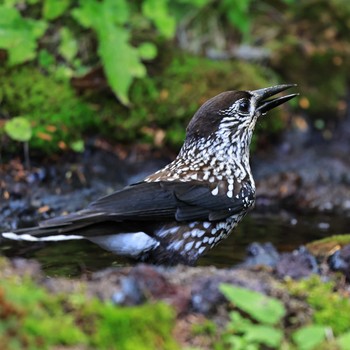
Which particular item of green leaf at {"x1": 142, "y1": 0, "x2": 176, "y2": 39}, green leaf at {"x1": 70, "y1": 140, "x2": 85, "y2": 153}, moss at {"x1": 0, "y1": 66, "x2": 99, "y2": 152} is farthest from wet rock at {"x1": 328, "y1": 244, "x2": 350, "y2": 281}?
green leaf at {"x1": 142, "y1": 0, "x2": 176, "y2": 39}

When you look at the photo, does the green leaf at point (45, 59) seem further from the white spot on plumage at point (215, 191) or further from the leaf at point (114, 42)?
the white spot on plumage at point (215, 191)

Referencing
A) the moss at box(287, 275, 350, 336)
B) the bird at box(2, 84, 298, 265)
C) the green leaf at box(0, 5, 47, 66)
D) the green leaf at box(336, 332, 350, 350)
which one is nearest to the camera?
the green leaf at box(336, 332, 350, 350)

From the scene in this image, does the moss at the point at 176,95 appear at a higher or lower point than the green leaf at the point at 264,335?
higher

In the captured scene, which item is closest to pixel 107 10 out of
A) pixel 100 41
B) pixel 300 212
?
pixel 100 41

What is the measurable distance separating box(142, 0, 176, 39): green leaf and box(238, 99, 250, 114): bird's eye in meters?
2.25

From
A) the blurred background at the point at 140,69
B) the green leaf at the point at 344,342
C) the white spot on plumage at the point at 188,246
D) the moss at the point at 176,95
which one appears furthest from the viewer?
the moss at the point at 176,95

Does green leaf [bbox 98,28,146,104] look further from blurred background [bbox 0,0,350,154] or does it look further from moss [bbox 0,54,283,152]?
moss [bbox 0,54,283,152]

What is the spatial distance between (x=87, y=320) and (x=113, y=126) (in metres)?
4.97

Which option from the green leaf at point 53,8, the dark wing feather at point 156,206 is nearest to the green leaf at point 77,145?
the green leaf at point 53,8

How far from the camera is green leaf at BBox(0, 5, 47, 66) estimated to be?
7324 mm

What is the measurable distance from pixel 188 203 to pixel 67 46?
10.9ft

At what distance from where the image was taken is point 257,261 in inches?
240

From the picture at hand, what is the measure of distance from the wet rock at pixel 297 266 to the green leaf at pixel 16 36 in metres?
3.37

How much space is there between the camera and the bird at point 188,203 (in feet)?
15.2
